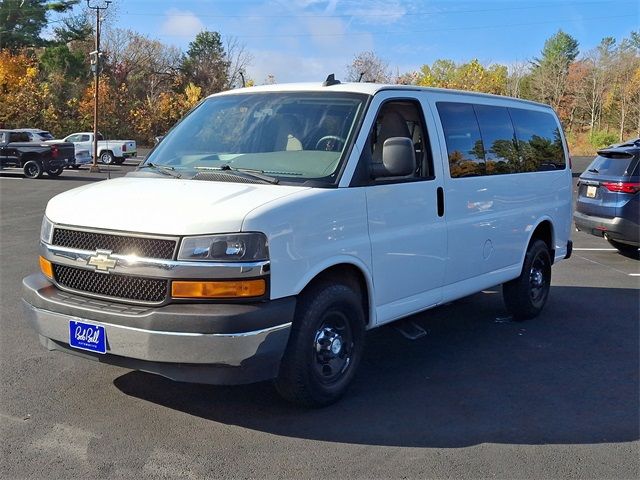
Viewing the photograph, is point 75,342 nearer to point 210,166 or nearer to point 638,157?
point 210,166

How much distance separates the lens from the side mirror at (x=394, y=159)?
15.5ft

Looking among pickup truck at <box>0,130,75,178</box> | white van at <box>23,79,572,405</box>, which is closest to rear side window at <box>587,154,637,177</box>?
white van at <box>23,79,572,405</box>

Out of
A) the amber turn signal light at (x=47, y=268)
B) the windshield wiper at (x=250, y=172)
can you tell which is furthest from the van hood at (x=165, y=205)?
the amber turn signal light at (x=47, y=268)

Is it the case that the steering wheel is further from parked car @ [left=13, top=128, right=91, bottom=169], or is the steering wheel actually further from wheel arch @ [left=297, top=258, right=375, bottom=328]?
parked car @ [left=13, top=128, right=91, bottom=169]

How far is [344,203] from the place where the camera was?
446 centimetres

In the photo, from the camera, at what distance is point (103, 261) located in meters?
4.06

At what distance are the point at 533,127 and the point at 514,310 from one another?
198 centimetres

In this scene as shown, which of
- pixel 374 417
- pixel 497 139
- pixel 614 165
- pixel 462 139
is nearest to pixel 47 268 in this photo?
pixel 374 417

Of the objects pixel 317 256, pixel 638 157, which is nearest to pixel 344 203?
pixel 317 256

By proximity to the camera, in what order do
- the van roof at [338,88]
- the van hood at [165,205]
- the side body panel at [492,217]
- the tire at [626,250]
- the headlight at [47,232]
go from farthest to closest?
the tire at [626,250]
the side body panel at [492,217]
the van roof at [338,88]
the headlight at [47,232]
the van hood at [165,205]

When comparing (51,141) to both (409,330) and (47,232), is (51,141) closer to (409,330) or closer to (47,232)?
(47,232)

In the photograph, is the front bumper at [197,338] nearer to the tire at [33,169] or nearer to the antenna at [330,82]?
the antenna at [330,82]

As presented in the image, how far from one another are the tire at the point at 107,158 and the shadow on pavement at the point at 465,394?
108 feet

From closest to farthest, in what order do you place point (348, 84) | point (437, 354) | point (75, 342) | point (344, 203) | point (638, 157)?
point (75, 342) → point (344, 203) → point (348, 84) → point (437, 354) → point (638, 157)
